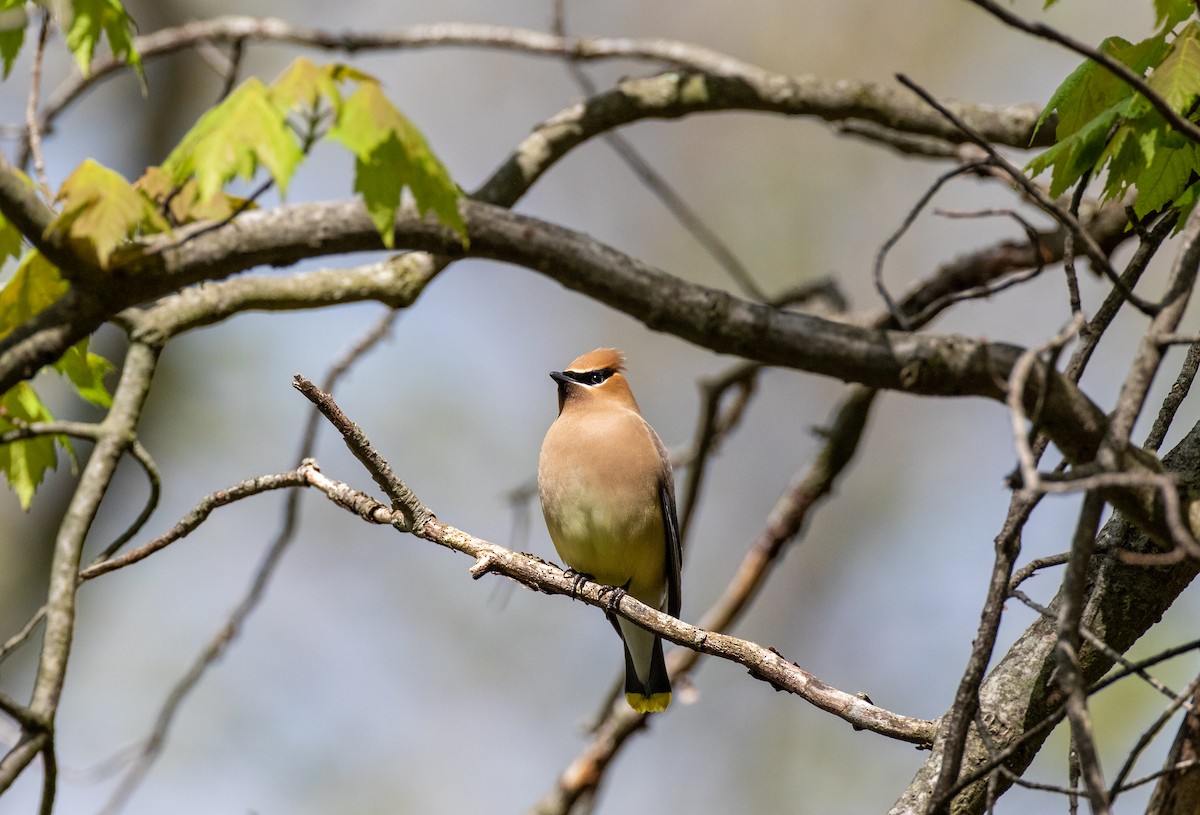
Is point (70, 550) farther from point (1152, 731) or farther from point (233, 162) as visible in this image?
point (1152, 731)

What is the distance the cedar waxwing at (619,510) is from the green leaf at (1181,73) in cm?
382

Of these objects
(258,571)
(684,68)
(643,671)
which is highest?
(684,68)

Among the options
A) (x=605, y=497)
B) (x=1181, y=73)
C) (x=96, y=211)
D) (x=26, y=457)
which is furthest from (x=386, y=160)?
(x=605, y=497)

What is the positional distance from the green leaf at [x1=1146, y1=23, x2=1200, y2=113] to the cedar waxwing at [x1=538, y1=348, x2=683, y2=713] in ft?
12.5

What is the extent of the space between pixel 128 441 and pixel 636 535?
10.7 ft

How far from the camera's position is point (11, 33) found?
4363 mm

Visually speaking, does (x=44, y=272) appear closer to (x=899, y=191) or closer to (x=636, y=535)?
(x=636, y=535)


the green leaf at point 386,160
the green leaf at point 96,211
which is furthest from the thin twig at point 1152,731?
the green leaf at point 96,211

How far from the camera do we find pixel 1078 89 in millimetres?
3545

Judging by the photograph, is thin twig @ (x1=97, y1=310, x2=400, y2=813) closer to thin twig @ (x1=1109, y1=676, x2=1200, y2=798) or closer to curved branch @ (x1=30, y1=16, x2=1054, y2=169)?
curved branch @ (x1=30, y1=16, x2=1054, y2=169)

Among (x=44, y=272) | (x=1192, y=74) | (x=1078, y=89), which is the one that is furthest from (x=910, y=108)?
(x=44, y=272)

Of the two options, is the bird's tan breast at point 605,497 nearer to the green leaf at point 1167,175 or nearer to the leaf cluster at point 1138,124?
the leaf cluster at point 1138,124

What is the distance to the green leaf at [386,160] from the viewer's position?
363 cm

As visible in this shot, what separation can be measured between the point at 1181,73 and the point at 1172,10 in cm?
31
